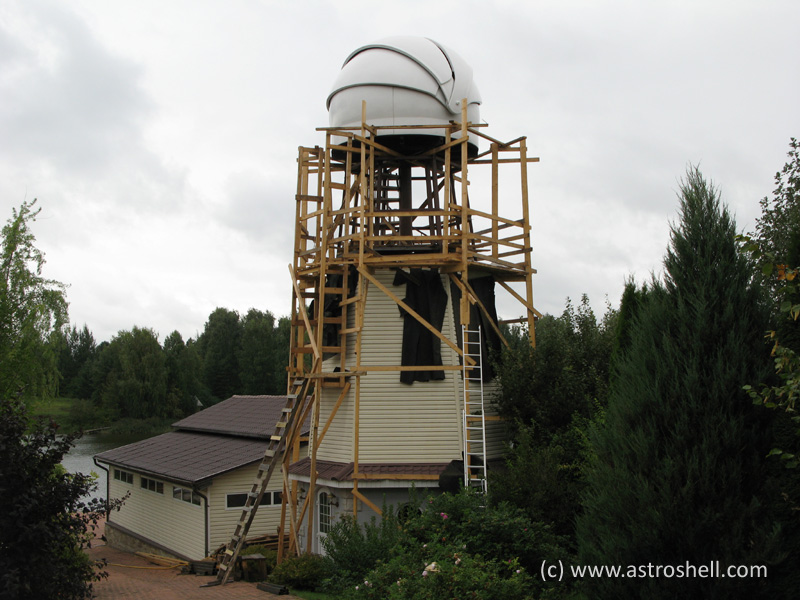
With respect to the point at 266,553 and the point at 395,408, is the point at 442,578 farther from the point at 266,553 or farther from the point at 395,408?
the point at 266,553

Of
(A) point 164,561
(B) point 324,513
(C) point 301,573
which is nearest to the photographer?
(C) point 301,573

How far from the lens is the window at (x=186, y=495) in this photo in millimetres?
22167

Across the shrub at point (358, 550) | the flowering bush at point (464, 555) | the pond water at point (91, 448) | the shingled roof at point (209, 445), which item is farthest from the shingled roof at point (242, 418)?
the flowering bush at point (464, 555)

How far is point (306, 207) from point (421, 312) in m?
4.36

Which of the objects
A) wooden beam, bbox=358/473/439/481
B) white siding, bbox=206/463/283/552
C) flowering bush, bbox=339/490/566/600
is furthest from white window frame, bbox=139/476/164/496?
flowering bush, bbox=339/490/566/600

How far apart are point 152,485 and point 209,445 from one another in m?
2.35

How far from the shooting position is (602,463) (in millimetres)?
8938

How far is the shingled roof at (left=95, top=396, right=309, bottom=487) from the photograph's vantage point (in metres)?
22.3

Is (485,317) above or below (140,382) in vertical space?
above

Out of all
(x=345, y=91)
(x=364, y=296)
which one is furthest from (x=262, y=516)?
(x=345, y=91)

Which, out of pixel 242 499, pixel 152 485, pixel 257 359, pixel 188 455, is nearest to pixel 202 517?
pixel 242 499

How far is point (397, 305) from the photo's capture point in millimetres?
17781

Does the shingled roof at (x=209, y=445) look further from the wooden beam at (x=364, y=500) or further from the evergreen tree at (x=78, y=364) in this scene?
the evergreen tree at (x=78, y=364)

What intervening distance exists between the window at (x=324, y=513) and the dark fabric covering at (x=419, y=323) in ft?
11.5
